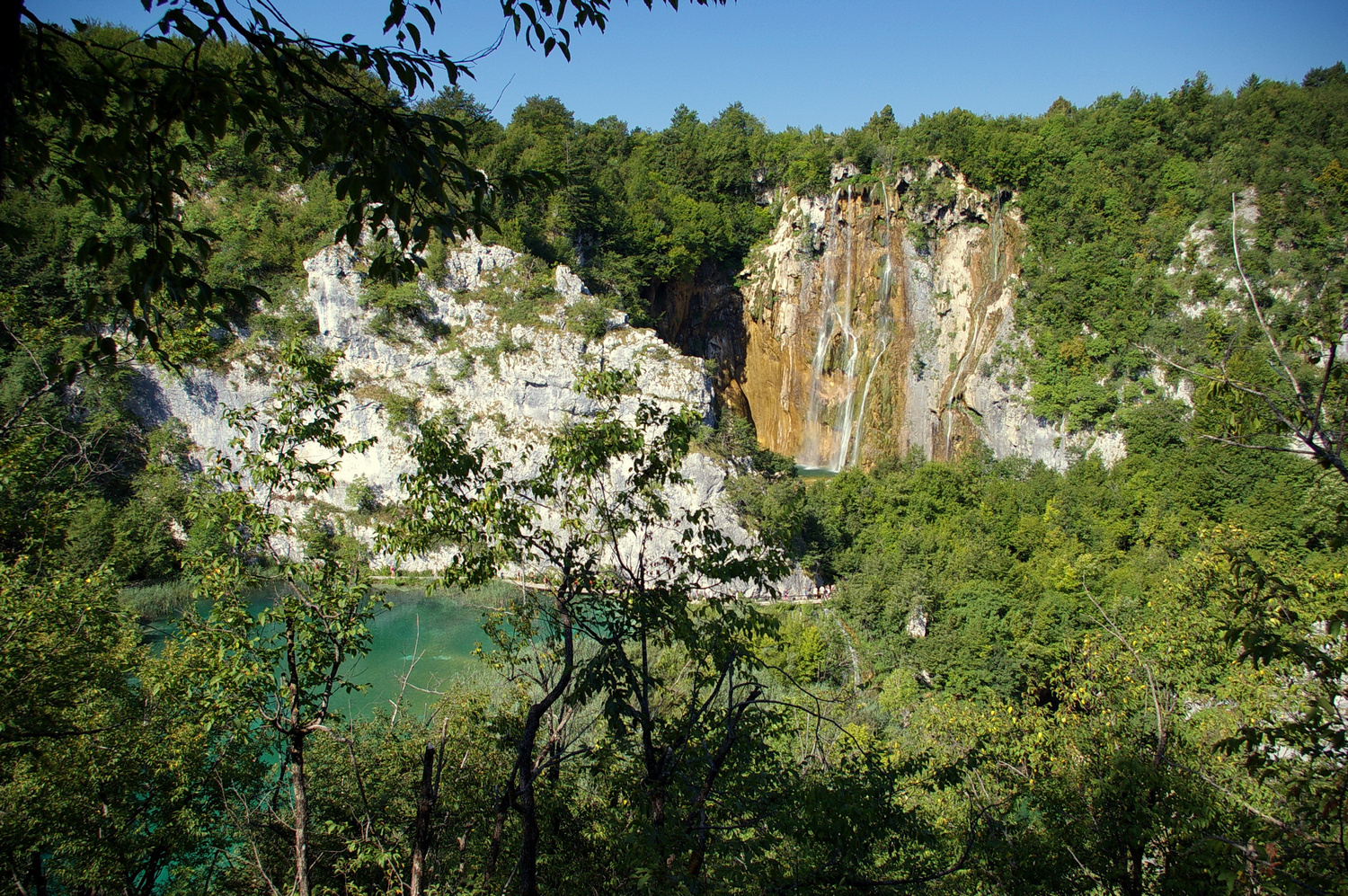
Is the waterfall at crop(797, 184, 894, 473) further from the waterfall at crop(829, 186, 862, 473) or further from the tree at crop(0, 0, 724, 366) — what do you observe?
the tree at crop(0, 0, 724, 366)

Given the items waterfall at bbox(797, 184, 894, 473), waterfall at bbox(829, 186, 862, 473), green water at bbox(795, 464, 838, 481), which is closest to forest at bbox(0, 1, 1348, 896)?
green water at bbox(795, 464, 838, 481)

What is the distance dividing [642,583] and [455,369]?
22840 millimetres

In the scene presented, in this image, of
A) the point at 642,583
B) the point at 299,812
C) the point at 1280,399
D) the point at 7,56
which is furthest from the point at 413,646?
the point at 1280,399

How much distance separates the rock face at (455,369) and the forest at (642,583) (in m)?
1.05

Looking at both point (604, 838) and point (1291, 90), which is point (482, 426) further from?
point (1291, 90)

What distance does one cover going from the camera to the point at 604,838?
4.87 m

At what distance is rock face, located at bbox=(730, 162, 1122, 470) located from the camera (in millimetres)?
26859

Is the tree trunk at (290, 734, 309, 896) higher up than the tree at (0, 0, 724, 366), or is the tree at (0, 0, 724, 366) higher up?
the tree at (0, 0, 724, 366)

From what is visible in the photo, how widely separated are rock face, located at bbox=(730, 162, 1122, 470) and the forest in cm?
137

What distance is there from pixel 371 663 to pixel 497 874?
46.0 ft

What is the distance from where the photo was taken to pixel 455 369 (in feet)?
83.7

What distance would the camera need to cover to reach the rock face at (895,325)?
88.1ft

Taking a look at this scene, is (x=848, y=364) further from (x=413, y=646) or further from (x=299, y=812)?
(x=299, y=812)

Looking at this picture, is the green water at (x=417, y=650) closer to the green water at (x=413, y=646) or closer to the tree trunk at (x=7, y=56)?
the green water at (x=413, y=646)
